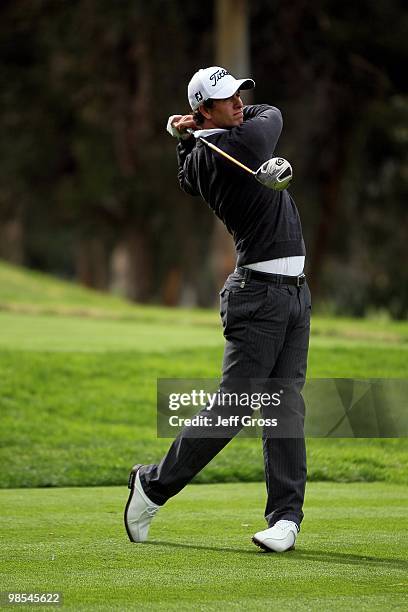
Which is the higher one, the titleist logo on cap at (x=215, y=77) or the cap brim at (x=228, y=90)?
the titleist logo on cap at (x=215, y=77)

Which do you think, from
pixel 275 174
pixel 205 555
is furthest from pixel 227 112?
pixel 205 555

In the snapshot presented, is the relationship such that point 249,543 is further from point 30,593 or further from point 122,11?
point 122,11

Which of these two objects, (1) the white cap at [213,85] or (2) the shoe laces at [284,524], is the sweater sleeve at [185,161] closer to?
(1) the white cap at [213,85]

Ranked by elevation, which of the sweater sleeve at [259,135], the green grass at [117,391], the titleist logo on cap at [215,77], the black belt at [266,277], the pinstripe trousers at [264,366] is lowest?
the green grass at [117,391]

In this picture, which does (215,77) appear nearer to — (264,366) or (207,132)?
(207,132)

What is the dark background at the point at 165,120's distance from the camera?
27531 millimetres

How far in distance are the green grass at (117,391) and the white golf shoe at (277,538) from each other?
286 cm

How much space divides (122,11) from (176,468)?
21942 mm

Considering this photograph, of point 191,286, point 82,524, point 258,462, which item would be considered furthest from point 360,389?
point 191,286

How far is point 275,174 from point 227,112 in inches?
23.8

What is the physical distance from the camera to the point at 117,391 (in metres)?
10.9

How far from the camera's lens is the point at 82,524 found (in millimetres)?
6328

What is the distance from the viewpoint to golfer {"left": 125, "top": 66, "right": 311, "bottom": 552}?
5844 mm

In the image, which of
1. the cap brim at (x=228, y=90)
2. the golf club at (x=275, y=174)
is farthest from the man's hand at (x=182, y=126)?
the golf club at (x=275, y=174)
